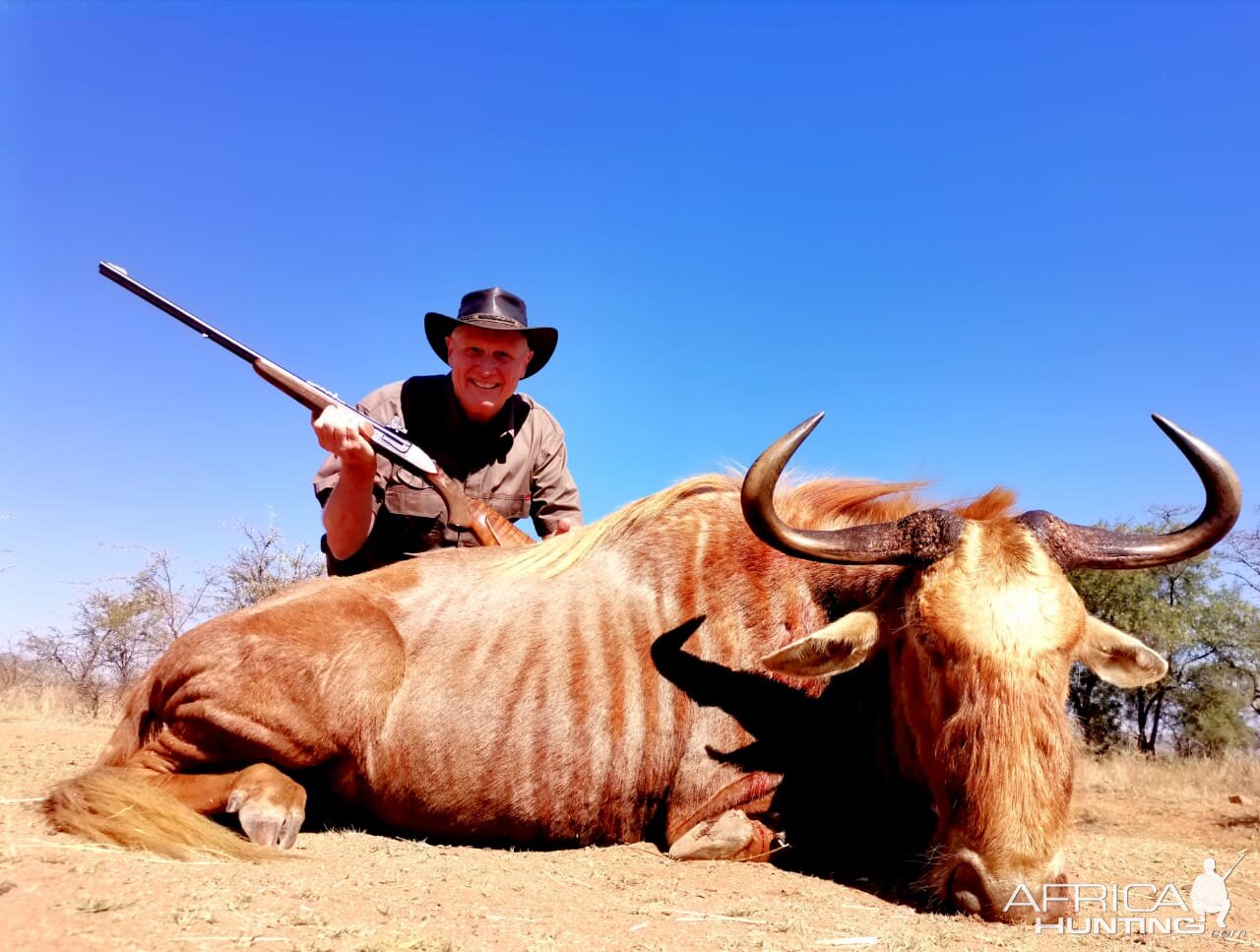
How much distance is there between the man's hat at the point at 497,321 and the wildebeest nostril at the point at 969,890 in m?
4.33

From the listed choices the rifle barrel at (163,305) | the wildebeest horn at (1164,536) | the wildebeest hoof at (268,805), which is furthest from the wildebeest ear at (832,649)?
the rifle barrel at (163,305)

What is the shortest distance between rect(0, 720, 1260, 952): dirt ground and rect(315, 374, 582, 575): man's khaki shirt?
244 cm

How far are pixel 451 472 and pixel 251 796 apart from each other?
3.18 m

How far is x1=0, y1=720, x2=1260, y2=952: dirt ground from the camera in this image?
2.31 meters

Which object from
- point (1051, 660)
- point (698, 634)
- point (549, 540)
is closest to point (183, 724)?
point (549, 540)

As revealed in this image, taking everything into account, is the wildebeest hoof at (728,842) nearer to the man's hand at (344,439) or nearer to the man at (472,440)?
the man's hand at (344,439)

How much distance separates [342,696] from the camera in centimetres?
396

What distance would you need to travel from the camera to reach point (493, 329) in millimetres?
6293

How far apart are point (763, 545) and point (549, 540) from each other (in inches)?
43.7

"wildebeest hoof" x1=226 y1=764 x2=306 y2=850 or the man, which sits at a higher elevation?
the man

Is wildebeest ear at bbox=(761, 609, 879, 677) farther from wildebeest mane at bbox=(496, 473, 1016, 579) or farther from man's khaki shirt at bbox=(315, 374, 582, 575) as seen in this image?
man's khaki shirt at bbox=(315, 374, 582, 575)

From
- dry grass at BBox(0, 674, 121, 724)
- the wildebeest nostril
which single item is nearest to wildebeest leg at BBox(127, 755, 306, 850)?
the wildebeest nostril

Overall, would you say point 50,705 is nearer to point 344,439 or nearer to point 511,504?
point 511,504

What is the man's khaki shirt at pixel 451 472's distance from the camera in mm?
6207
